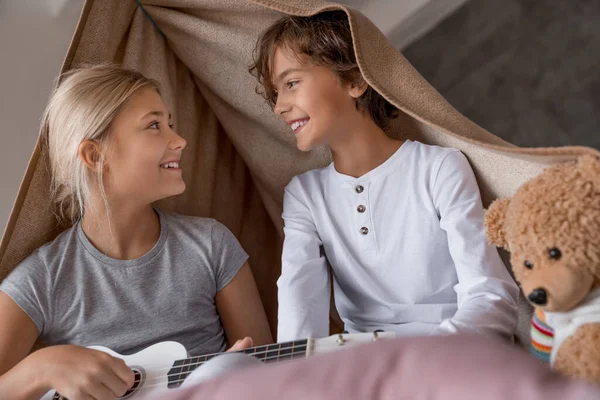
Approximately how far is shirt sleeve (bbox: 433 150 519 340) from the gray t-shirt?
392 millimetres

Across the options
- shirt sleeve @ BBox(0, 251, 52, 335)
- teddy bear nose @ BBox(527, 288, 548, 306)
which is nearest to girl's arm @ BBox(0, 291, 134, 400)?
shirt sleeve @ BBox(0, 251, 52, 335)

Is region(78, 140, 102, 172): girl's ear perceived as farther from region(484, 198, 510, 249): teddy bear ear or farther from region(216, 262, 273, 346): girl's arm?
region(484, 198, 510, 249): teddy bear ear

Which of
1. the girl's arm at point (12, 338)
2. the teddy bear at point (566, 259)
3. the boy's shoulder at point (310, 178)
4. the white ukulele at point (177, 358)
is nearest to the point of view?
the teddy bear at point (566, 259)

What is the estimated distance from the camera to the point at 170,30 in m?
1.40

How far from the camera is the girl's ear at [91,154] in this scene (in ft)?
4.01

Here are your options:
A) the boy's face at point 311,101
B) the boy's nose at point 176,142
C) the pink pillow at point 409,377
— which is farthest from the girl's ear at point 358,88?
the pink pillow at point 409,377

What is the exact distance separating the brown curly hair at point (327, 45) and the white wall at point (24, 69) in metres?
0.47

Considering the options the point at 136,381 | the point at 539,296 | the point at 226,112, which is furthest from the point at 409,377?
the point at 226,112

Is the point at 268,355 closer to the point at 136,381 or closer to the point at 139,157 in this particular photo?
the point at 136,381

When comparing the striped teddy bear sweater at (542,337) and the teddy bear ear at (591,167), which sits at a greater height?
the teddy bear ear at (591,167)

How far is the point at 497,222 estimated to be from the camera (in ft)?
2.81

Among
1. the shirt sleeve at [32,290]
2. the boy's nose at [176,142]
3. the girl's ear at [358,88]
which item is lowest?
the shirt sleeve at [32,290]

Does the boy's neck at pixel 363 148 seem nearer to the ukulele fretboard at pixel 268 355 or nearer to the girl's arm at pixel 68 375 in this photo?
the ukulele fretboard at pixel 268 355

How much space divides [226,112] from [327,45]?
302 mm
